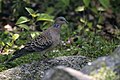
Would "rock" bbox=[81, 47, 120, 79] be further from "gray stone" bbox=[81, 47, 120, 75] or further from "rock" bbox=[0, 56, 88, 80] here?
"rock" bbox=[0, 56, 88, 80]

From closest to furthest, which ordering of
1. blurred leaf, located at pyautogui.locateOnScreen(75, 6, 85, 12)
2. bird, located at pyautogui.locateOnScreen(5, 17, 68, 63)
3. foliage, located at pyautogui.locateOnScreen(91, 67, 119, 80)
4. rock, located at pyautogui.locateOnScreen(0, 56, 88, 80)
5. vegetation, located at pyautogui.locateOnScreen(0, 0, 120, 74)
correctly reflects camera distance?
foliage, located at pyautogui.locateOnScreen(91, 67, 119, 80)
rock, located at pyautogui.locateOnScreen(0, 56, 88, 80)
bird, located at pyautogui.locateOnScreen(5, 17, 68, 63)
vegetation, located at pyautogui.locateOnScreen(0, 0, 120, 74)
blurred leaf, located at pyautogui.locateOnScreen(75, 6, 85, 12)

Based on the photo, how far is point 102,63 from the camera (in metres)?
4.62

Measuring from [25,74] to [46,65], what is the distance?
405mm

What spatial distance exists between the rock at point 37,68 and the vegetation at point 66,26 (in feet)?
1.52

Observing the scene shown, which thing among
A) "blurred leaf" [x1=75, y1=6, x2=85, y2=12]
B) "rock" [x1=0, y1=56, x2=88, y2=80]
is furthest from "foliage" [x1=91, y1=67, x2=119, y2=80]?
"blurred leaf" [x1=75, y1=6, x2=85, y2=12]

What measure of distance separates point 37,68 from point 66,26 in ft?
10.0

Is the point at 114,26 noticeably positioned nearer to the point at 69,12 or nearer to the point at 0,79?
the point at 69,12

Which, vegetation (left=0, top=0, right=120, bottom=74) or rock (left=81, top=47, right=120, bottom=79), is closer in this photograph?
rock (left=81, top=47, right=120, bottom=79)

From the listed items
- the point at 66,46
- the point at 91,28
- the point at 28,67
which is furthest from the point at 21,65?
the point at 91,28

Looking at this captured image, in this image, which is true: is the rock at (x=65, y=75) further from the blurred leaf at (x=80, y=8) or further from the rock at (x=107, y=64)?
the blurred leaf at (x=80, y=8)

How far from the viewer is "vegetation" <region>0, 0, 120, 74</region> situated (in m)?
7.63

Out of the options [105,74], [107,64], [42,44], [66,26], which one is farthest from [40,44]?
[66,26]

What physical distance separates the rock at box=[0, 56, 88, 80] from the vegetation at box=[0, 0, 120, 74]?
46 centimetres

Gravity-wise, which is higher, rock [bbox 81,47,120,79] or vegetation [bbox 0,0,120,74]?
vegetation [bbox 0,0,120,74]
